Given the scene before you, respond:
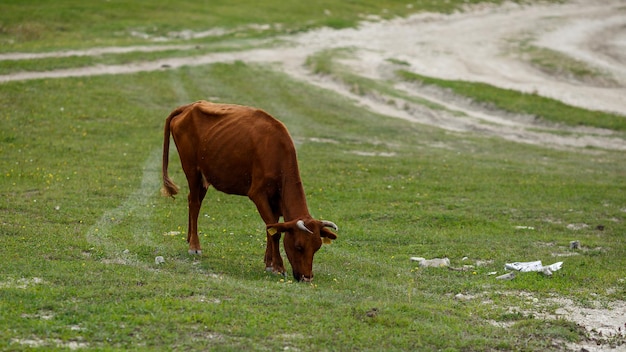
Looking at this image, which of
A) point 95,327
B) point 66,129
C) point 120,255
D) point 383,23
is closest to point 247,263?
point 120,255

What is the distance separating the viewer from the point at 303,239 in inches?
517

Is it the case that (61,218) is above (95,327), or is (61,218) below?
below

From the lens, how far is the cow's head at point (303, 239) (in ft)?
43.1

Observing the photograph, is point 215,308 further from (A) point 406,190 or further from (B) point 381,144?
(B) point 381,144

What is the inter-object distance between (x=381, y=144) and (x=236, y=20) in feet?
93.7

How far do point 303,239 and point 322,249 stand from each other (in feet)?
10.6

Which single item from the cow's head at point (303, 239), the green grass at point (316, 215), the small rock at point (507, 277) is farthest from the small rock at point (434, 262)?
the cow's head at point (303, 239)

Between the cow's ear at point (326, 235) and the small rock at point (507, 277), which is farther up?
the cow's ear at point (326, 235)

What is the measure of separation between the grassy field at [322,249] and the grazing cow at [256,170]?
0.63m

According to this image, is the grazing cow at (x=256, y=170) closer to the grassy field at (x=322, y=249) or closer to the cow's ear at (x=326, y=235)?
the cow's ear at (x=326, y=235)

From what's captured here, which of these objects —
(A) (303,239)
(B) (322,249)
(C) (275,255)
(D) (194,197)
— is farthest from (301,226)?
(B) (322,249)

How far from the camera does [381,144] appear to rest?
3036 centimetres

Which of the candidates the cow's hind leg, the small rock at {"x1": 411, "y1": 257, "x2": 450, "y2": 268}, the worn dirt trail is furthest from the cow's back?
the worn dirt trail

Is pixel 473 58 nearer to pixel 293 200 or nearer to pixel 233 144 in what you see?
pixel 233 144
